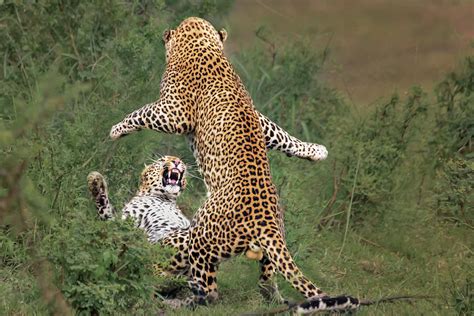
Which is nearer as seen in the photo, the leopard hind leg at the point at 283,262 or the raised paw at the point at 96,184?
the leopard hind leg at the point at 283,262

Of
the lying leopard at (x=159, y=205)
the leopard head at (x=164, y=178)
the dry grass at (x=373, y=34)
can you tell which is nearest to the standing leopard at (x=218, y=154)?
the lying leopard at (x=159, y=205)

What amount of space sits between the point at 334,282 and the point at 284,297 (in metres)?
1.06

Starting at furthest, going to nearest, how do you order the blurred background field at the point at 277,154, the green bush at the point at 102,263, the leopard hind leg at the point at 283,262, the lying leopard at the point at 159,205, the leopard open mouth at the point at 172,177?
the leopard open mouth at the point at 172,177 < the lying leopard at the point at 159,205 < the leopard hind leg at the point at 283,262 < the blurred background field at the point at 277,154 < the green bush at the point at 102,263

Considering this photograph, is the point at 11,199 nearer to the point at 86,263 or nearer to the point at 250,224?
the point at 86,263

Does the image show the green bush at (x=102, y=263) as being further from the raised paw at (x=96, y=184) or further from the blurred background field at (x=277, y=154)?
the raised paw at (x=96, y=184)

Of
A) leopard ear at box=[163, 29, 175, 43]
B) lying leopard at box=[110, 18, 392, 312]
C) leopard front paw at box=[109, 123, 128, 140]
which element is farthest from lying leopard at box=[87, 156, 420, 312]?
leopard ear at box=[163, 29, 175, 43]

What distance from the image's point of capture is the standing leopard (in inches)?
314

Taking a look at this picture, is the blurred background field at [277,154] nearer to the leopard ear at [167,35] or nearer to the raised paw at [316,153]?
the raised paw at [316,153]

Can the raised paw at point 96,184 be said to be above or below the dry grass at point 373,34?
below

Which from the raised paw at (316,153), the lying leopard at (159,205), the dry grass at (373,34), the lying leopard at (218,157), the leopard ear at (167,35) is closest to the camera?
the lying leopard at (218,157)

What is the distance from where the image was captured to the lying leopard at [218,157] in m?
7.95

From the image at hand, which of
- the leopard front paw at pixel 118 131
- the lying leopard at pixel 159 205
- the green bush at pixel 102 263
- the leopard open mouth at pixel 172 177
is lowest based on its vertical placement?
the green bush at pixel 102 263

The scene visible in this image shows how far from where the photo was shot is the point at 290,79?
12734 millimetres

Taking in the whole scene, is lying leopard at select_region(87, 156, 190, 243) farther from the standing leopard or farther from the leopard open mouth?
the standing leopard
